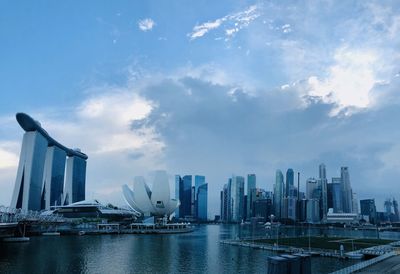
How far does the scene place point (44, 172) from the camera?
443ft

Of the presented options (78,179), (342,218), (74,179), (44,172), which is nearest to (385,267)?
(44,172)

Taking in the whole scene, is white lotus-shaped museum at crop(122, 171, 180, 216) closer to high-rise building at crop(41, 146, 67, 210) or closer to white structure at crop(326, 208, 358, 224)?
high-rise building at crop(41, 146, 67, 210)

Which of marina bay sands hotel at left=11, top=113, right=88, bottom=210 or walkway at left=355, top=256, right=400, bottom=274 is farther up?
marina bay sands hotel at left=11, top=113, right=88, bottom=210

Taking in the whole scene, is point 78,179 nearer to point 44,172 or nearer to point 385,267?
point 44,172

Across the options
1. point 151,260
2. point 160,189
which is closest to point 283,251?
point 151,260

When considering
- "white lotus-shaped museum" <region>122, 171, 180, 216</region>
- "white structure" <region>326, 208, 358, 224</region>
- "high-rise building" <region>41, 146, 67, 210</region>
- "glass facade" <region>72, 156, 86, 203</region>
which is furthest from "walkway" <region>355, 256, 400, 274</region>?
"white structure" <region>326, 208, 358, 224</region>

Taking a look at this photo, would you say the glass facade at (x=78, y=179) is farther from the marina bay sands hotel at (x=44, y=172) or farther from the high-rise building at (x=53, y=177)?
the high-rise building at (x=53, y=177)

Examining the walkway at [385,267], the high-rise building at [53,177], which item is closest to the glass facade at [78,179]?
the high-rise building at [53,177]

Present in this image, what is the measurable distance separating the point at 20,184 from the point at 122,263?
299 feet

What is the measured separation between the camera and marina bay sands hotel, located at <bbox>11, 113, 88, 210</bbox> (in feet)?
370

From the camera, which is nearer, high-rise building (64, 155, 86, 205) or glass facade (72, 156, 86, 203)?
high-rise building (64, 155, 86, 205)

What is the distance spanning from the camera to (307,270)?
525 inches

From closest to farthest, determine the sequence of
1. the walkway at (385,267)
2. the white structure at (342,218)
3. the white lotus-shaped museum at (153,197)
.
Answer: the walkway at (385,267)
the white lotus-shaped museum at (153,197)
the white structure at (342,218)

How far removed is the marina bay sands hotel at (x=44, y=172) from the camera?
11288cm
